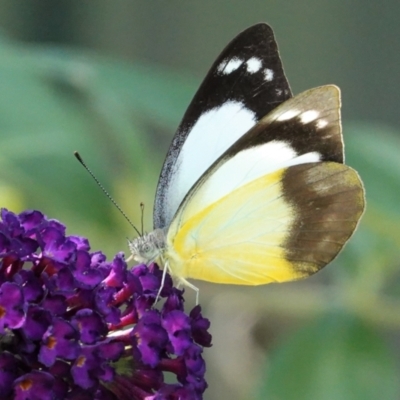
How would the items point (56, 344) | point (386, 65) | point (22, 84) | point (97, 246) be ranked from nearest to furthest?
1. point (56, 344)
2. point (22, 84)
3. point (97, 246)
4. point (386, 65)

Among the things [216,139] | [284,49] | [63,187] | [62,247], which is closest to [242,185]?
[216,139]

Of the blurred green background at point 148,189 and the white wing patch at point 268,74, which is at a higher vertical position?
the white wing patch at point 268,74

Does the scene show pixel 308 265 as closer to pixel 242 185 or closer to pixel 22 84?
pixel 242 185

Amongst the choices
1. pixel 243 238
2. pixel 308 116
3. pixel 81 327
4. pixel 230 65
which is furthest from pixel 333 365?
pixel 81 327

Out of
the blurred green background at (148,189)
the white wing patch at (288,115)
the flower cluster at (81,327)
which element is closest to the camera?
the flower cluster at (81,327)

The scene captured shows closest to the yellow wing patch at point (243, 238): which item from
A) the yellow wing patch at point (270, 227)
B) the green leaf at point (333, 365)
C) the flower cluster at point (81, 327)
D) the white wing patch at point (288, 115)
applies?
the yellow wing patch at point (270, 227)

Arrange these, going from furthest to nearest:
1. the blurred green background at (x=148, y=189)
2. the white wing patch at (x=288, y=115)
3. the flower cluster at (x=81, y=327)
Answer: the blurred green background at (x=148, y=189)
the white wing patch at (x=288, y=115)
the flower cluster at (x=81, y=327)

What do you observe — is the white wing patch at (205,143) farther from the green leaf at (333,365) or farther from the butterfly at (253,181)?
the green leaf at (333,365)
